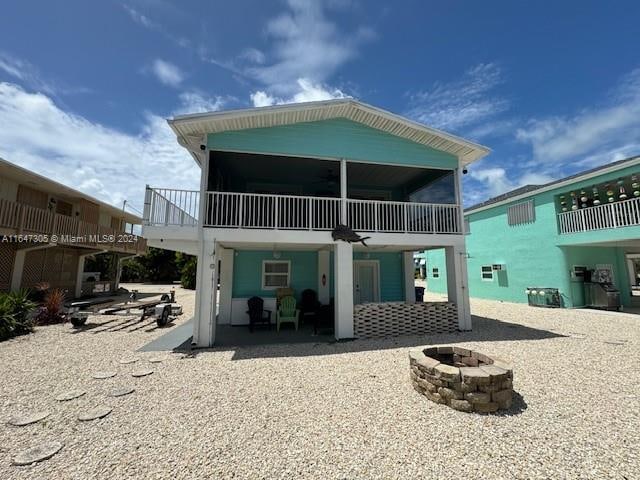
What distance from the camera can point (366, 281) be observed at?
40.2ft

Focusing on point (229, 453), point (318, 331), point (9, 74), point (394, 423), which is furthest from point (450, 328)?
point (9, 74)

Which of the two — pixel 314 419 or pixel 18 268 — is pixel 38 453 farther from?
pixel 18 268

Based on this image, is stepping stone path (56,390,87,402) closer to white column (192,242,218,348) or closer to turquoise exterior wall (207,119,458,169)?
white column (192,242,218,348)

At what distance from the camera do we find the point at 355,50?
32.3 ft

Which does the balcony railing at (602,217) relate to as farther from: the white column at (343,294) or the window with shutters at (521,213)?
the white column at (343,294)

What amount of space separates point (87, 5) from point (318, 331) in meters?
11.6

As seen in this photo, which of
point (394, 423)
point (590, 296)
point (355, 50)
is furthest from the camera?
point (590, 296)

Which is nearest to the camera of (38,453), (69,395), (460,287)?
(38,453)

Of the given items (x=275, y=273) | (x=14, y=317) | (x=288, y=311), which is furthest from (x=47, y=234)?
(x=288, y=311)

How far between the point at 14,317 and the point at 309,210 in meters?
10.3

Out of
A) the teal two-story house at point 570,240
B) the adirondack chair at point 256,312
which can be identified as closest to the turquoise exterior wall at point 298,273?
the adirondack chair at point 256,312

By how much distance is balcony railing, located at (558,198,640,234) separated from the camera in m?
11.7

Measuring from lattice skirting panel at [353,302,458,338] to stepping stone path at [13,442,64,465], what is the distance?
667 cm

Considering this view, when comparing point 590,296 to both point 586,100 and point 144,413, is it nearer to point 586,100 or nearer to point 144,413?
point 586,100
